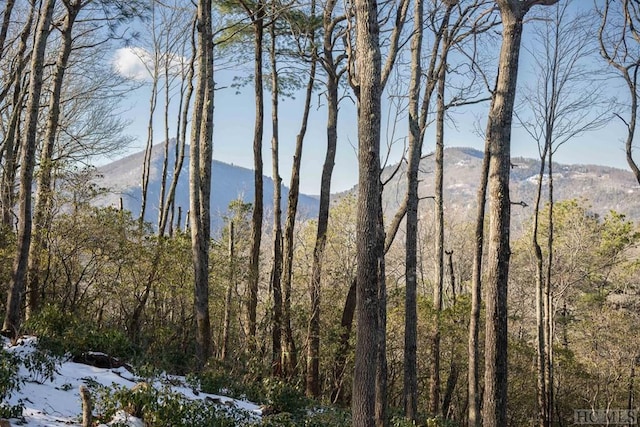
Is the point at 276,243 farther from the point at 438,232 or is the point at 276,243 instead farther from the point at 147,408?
the point at 147,408

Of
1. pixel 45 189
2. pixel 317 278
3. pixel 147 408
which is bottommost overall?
pixel 147 408

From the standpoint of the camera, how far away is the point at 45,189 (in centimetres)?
830

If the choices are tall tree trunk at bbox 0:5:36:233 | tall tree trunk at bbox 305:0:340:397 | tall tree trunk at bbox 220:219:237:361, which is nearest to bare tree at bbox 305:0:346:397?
tall tree trunk at bbox 305:0:340:397

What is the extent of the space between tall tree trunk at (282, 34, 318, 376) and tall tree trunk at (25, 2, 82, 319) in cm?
408

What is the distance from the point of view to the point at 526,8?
18.1 feet

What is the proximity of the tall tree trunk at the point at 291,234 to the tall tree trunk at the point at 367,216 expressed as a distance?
4.36 m

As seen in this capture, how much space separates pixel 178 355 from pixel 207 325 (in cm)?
93

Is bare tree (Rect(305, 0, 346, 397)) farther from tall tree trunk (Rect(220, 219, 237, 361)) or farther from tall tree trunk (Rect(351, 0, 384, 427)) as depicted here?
tall tree trunk (Rect(351, 0, 384, 427))

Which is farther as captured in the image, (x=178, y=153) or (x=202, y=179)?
(x=178, y=153)

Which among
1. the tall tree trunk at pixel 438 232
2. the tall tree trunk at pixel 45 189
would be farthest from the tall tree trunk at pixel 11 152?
the tall tree trunk at pixel 438 232

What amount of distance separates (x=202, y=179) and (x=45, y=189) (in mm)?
2495

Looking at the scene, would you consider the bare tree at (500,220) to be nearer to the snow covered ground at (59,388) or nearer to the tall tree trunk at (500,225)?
the tall tree trunk at (500,225)

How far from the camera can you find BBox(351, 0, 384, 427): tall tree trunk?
15.3 feet

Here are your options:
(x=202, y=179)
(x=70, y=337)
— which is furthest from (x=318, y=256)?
(x=70, y=337)
